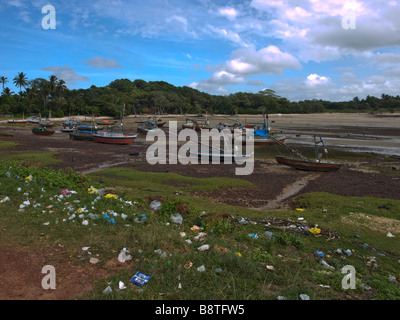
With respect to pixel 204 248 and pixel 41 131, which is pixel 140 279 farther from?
pixel 41 131

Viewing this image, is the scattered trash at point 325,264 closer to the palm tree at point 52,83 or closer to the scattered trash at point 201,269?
the scattered trash at point 201,269

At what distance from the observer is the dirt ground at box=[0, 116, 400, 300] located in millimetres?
4805

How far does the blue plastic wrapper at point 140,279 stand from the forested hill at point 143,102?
8192 centimetres

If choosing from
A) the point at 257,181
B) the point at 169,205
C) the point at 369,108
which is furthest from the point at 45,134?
the point at 369,108

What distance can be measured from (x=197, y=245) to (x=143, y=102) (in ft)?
321

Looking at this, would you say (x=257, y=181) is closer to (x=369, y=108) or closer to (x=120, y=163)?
(x=120, y=163)

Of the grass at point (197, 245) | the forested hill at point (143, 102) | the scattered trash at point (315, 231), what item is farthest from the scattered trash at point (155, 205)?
the forested hill at point (143, 102)

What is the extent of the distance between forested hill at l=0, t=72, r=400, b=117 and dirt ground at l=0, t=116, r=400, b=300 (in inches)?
2239

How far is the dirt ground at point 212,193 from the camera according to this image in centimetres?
480

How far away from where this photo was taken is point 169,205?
9.19 meters

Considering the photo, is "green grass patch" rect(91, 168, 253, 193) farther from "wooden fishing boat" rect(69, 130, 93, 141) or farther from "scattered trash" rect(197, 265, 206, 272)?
"wooden fishing boat" rect(69, 130, 93, 141)

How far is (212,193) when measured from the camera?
47.7 ft

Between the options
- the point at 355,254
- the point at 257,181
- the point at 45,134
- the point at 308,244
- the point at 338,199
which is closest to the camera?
the point at 355,254

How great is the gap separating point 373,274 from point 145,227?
17.2 ft
